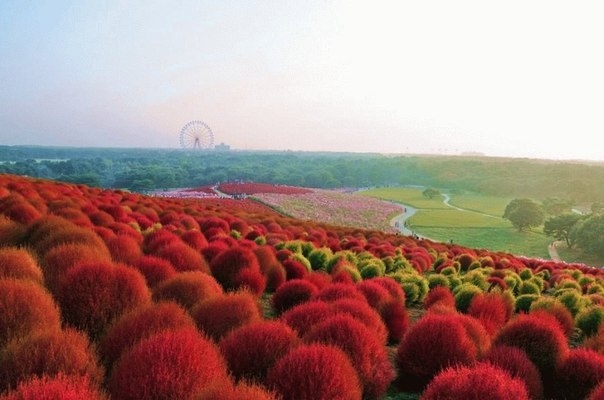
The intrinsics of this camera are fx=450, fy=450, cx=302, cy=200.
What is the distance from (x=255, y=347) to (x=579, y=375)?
4.20m

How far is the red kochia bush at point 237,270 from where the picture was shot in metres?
9.05

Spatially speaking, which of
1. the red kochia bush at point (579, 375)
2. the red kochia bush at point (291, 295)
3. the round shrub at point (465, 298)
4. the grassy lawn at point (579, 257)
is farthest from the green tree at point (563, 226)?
the red kochia bush at point (579, 375)

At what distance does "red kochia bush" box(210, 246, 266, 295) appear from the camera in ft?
29.7

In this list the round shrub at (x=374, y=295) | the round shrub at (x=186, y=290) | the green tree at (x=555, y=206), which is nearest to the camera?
the round shrub at (x=186, y=290)

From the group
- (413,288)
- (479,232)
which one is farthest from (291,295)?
Answer: (479,232)

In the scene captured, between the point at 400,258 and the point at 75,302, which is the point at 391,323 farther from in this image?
the point at 400,258

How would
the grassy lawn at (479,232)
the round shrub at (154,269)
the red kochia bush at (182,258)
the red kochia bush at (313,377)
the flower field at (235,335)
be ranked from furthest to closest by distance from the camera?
1. the grassy lawn at (479,232)
2. the red kochia bush at (182,258)
3. the round shrub at (154,269)
4. the red kochia bush at (313,377)
5. the flower field at (235,335)

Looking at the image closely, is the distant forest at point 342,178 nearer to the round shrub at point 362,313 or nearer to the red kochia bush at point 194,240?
the red kochia bush at point 194,240

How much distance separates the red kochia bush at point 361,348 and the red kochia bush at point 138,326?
1476mm

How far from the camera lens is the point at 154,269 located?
7527 mm

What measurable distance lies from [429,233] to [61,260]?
54040 millimetres

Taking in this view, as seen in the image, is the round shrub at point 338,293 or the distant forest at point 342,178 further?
the distant forest at point 342,178

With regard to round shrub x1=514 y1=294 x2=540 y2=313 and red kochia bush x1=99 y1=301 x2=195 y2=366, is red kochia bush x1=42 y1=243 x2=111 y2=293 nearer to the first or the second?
red kochia bush x1=99 y1=301 x2=195 y2=366

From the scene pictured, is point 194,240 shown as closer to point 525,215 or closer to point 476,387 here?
point 476,387
